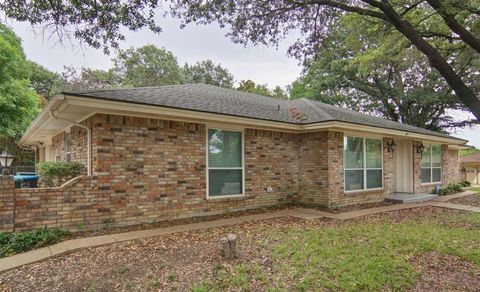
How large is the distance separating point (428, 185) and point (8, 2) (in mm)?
15846

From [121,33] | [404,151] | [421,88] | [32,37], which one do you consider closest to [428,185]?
[404,151]

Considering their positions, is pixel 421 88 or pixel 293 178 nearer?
pixel 293 178

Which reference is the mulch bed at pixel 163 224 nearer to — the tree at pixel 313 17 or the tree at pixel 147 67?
the tree at pixel 313 17

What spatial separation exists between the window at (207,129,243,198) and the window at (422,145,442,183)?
980cm

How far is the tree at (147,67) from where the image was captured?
2936 centimetres

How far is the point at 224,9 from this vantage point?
23.1 feet

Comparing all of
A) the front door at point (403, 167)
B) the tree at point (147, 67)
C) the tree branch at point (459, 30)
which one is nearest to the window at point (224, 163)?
the tree branch at point (459, 30)

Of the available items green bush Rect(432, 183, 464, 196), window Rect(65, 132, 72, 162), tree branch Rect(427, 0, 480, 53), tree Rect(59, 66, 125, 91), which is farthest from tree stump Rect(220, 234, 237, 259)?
tree Rect(59, 66, 125, 91)

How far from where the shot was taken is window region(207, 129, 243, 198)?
24.9 ft

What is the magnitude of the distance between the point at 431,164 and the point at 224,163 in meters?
11.1

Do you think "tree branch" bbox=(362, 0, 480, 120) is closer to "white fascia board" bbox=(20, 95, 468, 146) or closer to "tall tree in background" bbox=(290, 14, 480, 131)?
"white fascia board" bbox=(20, 95, 468, 146)

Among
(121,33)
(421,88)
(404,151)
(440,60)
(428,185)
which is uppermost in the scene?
(421,88)

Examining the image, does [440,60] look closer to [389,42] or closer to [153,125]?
[389,42]

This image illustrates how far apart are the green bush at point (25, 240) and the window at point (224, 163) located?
3562mm
